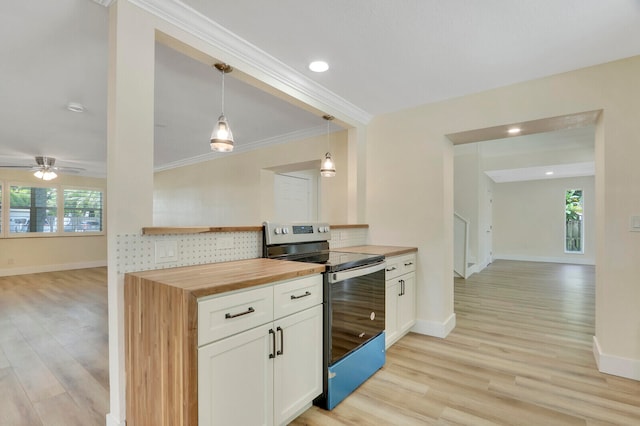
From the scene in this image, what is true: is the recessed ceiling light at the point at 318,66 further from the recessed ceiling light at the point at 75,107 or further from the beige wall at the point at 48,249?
the beige wall at the point at 48,249

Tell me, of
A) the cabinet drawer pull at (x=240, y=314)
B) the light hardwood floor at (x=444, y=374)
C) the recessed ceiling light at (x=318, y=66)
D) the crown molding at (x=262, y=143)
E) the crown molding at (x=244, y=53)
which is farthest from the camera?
the crown molding at (x=262, y=143)

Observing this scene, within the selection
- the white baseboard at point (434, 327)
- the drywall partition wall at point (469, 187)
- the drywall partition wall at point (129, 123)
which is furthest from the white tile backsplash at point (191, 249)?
the drywall partition wall at point (469, 187)

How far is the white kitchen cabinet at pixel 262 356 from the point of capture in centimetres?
131

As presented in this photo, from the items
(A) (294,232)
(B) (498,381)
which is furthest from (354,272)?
(B) (498,381)

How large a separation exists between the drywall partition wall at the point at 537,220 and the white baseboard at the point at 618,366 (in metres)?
6.86

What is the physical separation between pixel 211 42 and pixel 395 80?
5.10ft

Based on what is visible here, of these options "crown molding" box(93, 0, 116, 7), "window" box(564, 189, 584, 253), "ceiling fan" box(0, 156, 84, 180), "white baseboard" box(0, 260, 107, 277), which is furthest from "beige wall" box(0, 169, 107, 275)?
"window" box(564, 189, 584, 253)

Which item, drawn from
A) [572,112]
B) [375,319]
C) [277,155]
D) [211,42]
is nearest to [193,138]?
[277,155]

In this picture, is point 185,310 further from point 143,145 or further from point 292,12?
point 292,12

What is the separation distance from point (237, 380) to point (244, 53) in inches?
81.5

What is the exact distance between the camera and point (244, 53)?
221cm

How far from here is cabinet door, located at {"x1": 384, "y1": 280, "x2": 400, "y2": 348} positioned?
2645mm

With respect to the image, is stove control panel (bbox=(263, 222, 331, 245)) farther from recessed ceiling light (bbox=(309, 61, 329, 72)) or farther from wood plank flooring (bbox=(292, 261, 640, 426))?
recessed ceiling light (bbox=(309, 61, 329, 72))

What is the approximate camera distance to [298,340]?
5.68 ft
